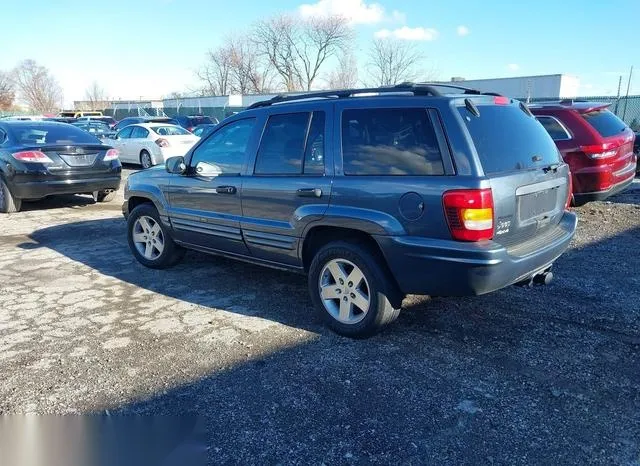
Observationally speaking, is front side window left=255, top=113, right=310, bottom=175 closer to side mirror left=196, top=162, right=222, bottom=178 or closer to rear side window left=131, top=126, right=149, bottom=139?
side mirror left=196, top=162, right=222, bottom=178

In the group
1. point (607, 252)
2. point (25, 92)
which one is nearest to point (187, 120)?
point (607, 252)

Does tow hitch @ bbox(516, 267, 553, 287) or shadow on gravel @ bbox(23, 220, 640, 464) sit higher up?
tow hitch @ bbox(516, 267, 553, 287)

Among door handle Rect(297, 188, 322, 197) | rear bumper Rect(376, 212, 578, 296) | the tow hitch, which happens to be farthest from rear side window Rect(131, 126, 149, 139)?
the tow hitch

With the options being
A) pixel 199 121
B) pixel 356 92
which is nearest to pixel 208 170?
pixel 356 92

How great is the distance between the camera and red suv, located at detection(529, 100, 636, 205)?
292 inches

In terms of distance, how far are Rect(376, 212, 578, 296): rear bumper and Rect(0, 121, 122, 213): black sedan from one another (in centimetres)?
707

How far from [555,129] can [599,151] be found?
728mm

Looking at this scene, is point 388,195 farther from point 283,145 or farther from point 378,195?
point 283,145

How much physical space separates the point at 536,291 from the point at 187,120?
26.5 m

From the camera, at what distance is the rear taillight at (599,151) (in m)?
7.38

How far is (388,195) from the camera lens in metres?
3.54

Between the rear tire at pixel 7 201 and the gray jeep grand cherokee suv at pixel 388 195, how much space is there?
5769 mm

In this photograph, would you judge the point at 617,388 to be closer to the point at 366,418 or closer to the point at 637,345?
the point at 637,345

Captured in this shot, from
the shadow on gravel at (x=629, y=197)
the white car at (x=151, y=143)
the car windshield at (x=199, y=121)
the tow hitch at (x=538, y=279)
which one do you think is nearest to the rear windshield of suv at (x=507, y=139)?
the tow hitch at (x=538, y=279)
